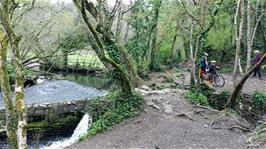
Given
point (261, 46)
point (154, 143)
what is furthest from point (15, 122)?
→ point (261, 46)

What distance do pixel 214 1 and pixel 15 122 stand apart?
1299 cm

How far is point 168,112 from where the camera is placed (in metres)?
16.5

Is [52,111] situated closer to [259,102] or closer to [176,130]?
[176,130]

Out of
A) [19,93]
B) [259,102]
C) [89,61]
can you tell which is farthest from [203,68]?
[89,61]

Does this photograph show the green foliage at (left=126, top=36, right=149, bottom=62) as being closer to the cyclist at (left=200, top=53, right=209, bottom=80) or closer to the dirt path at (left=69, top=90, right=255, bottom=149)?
the cyclist at (left=200, top=53, right=209, bottom=80)

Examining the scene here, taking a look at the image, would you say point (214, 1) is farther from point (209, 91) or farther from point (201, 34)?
point (209, 91)

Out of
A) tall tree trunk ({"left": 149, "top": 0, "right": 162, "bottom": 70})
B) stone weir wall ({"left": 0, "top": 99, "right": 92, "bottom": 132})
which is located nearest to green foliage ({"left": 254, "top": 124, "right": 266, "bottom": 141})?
stone weir wall ({"left": 0, "top": 99, "right": 92, "bottom": 132})

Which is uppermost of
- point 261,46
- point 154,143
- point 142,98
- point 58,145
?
point 261,46

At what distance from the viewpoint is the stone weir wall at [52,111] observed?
20094mm

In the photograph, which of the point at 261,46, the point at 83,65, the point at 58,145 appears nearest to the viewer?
the point at 58,145

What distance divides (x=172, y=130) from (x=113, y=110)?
3.12m

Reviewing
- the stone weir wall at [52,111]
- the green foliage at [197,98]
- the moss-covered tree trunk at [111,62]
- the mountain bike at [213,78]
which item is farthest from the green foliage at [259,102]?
the stone weir wall at [52,111]

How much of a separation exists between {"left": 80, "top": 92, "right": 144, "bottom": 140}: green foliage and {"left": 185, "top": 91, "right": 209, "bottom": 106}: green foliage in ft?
8.46

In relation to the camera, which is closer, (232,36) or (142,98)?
(142,98)
